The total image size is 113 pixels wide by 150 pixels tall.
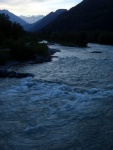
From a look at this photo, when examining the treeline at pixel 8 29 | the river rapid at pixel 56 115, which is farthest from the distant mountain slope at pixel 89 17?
the river rapid at pixel 56 115

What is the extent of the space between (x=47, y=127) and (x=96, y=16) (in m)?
121

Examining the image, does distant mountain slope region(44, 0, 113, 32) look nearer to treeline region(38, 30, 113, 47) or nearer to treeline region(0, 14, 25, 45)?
treeline region(38, 30, 113, 47)

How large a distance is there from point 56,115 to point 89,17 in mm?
121804

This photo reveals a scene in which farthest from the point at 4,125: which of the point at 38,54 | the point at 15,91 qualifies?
the point at 38,54

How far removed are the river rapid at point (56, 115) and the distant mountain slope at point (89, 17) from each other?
9325 cm

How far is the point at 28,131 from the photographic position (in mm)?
11234

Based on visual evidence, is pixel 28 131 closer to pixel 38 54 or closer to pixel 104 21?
pixel 38 54

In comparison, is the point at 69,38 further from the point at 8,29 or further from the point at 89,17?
the point at 89,17

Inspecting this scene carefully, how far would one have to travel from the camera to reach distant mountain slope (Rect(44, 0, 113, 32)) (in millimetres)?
117688

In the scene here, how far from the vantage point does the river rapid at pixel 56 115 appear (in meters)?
10.3

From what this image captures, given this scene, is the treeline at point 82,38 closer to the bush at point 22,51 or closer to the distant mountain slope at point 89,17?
the distant mountain slope at point 89,17

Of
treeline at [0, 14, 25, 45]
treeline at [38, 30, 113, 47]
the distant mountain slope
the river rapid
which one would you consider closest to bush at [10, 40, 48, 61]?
treeline at [0, 14, 25, 45]

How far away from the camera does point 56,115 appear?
13258 millimetres

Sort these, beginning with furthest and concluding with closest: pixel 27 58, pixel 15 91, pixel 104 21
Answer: pixel 104 21 → pixel 27 58 → pixel 15 91
